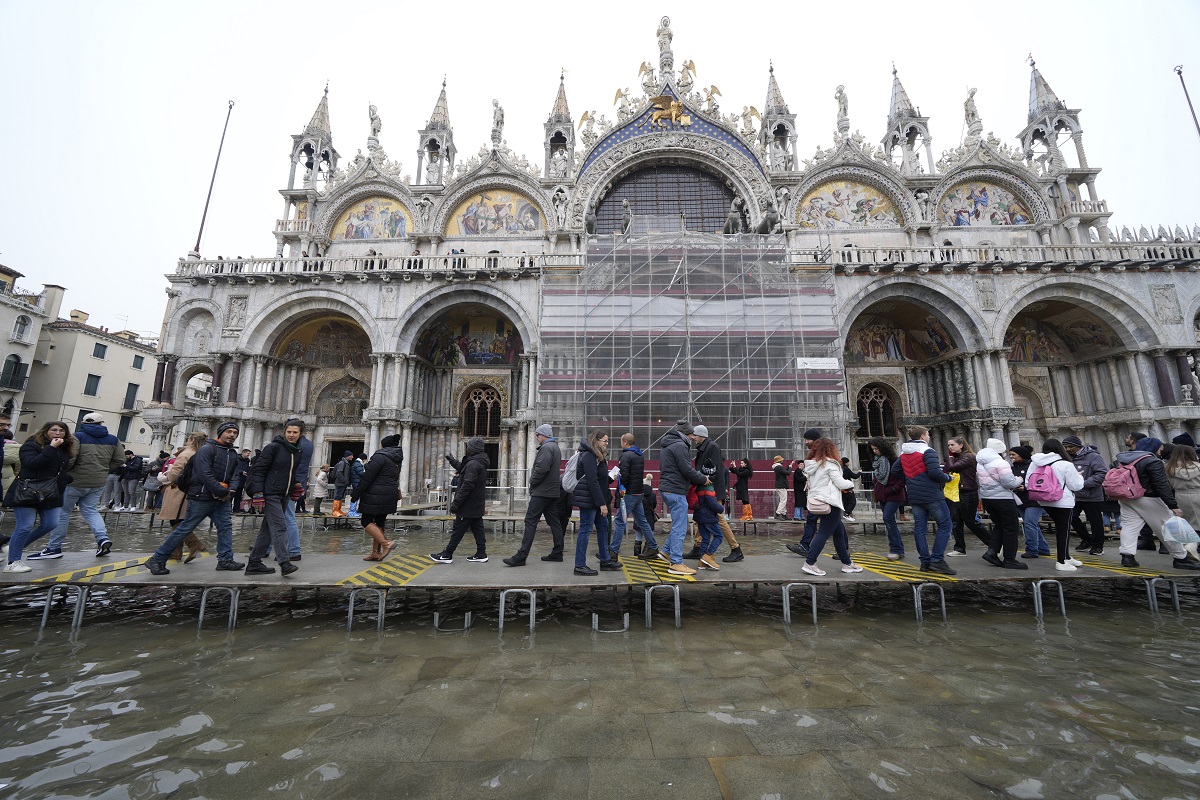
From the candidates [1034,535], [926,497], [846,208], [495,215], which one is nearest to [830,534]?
[926,497]

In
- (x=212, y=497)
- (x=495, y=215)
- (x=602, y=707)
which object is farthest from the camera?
(x=495, y=215)

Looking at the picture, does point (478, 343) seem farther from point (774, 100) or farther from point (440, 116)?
point (774, 100)

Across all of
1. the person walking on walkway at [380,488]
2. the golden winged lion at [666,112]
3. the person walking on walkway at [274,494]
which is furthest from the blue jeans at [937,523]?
the golden winged lion at [666,112]

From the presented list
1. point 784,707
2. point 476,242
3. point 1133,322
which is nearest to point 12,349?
point 476,242

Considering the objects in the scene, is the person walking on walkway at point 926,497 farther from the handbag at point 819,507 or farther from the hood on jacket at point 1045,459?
the hood on jacket at point 1045,459

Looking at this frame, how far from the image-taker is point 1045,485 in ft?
20.8

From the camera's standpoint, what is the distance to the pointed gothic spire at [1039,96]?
2219 centimetres

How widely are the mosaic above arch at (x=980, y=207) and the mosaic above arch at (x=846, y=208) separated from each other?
7.61 ft

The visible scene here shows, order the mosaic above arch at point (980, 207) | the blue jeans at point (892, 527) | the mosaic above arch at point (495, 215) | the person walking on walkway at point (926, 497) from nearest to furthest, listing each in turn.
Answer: the person walking on walkway at point (926, 497) → the blue jeans at point (892, 527) → the mosaic above arch at point (980, 207) → the mosaic above arch at point (495, 215)

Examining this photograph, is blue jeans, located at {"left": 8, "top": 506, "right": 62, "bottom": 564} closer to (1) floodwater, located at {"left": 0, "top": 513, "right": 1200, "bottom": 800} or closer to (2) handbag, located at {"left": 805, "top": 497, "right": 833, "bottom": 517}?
(1) floodwater, located at {"left": 0, "top": 513, "right": 1200, "bottom": 800}

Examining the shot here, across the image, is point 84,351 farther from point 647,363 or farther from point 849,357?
point 849,357

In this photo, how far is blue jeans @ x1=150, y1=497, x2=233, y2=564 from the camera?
5.44m

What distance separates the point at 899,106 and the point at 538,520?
1087 inches

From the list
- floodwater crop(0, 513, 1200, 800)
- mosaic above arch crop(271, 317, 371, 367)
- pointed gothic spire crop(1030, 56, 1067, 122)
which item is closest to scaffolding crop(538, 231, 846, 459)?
mosaic above arch crop(271, 317, 371, 367)
